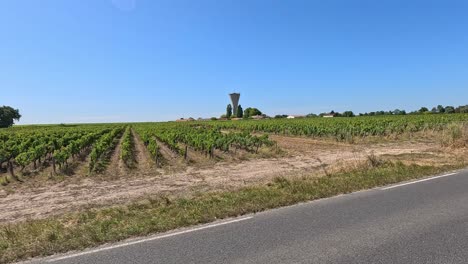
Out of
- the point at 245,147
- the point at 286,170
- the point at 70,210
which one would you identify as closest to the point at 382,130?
the point at 245,147

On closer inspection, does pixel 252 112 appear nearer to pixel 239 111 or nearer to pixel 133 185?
pixel 239 111

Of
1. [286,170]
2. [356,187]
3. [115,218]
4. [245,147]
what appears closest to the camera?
[115,218]

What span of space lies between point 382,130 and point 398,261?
2924 centimetres

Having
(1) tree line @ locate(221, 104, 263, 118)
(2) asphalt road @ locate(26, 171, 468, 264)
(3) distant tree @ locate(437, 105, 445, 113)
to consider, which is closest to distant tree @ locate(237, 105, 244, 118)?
(1) tree line @ locate(221, 104, 263, 118)

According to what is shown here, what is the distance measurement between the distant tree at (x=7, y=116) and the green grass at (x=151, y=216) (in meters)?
121

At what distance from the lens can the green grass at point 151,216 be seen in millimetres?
5227

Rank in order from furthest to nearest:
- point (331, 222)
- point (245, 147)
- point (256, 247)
Result: point (245, 147)
point (331, 222)
point (256, 247)

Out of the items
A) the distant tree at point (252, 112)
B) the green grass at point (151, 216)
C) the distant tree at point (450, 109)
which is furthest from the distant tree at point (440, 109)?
the green grass at point (151, 216)

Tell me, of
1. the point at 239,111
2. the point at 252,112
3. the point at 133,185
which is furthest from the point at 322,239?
the point at 252,112

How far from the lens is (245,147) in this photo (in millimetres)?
23812

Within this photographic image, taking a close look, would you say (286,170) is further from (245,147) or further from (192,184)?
(245,147)

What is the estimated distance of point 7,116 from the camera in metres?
109

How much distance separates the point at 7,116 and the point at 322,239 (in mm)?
126579

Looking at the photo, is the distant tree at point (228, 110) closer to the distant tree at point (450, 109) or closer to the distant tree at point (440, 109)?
the distant tree at point (440, 109)
